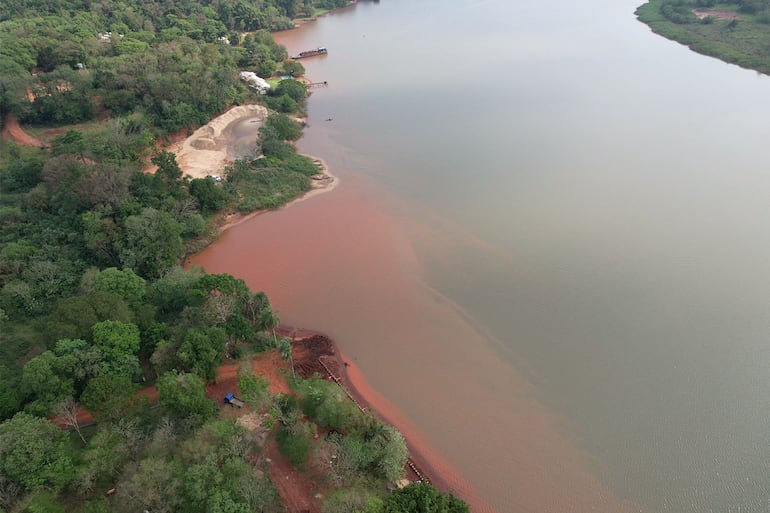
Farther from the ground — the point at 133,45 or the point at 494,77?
the point at 133,45

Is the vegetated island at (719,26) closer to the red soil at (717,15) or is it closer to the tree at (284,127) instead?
the red soil at (717,15)

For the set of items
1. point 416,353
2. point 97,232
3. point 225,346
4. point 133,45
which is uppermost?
point 133,45

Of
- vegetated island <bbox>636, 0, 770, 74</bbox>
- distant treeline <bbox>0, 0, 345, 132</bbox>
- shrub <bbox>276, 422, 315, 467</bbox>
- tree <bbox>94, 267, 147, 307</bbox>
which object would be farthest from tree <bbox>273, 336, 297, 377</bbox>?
vegetated island <bbox>636, 0, 770, 74</bbox>

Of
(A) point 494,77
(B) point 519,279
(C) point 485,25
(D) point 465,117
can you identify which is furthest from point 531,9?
(B) point 519,279

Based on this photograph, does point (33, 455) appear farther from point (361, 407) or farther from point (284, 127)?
point (284, 127)

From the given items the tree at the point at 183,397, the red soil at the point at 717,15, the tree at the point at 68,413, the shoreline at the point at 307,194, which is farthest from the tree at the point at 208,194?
the red soil at the point at 717,15

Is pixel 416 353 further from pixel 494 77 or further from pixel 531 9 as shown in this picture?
pixel 531 9
